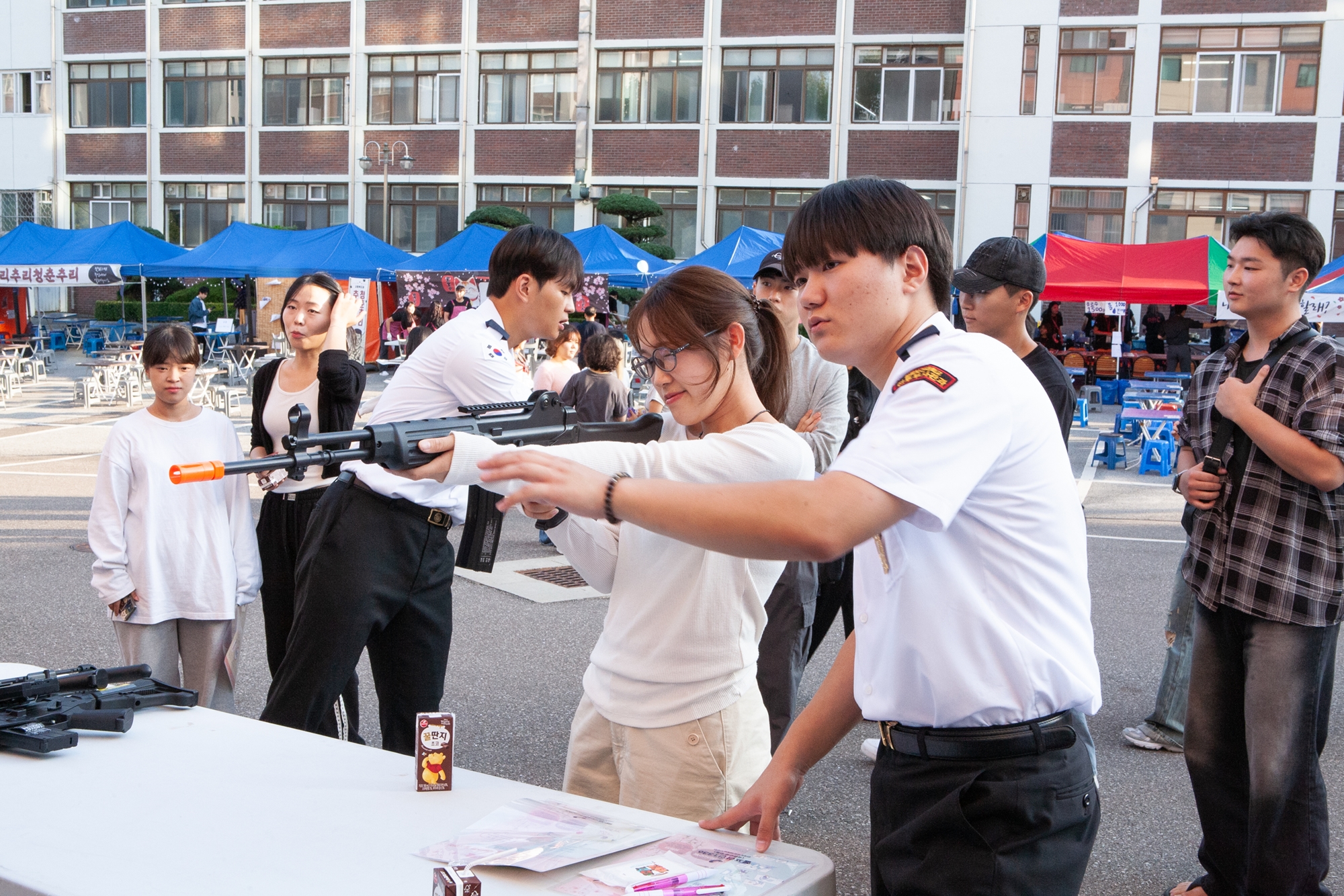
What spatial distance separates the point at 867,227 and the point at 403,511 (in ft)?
7.70

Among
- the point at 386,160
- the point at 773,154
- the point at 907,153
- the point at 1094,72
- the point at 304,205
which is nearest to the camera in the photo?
the point at 1094,72

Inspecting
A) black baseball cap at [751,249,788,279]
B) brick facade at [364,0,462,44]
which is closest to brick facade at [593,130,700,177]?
brick facade at [364,0,462,44]

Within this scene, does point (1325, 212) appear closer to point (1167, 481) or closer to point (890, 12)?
point (890, 12)

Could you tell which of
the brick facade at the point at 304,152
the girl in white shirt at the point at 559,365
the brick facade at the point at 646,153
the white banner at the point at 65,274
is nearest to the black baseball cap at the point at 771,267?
the girl in white shirt at the point at 559,365

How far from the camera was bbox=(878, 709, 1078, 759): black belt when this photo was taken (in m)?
1.86

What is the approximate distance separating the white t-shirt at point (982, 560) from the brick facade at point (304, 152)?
117 feet

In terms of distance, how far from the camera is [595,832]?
2227mm

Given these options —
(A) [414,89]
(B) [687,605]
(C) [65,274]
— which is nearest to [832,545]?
(B) [687,605]

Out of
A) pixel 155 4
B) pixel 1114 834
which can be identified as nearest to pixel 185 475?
pixel 1114 834

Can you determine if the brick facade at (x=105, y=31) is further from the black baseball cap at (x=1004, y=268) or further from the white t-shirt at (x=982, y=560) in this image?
the white t-shirt at (x=982, y=560)

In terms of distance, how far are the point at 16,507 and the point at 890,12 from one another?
87.2 ft

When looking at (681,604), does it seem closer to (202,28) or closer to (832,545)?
(832,545)

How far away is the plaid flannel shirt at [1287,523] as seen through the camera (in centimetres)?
337

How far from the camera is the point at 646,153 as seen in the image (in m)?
32.8
